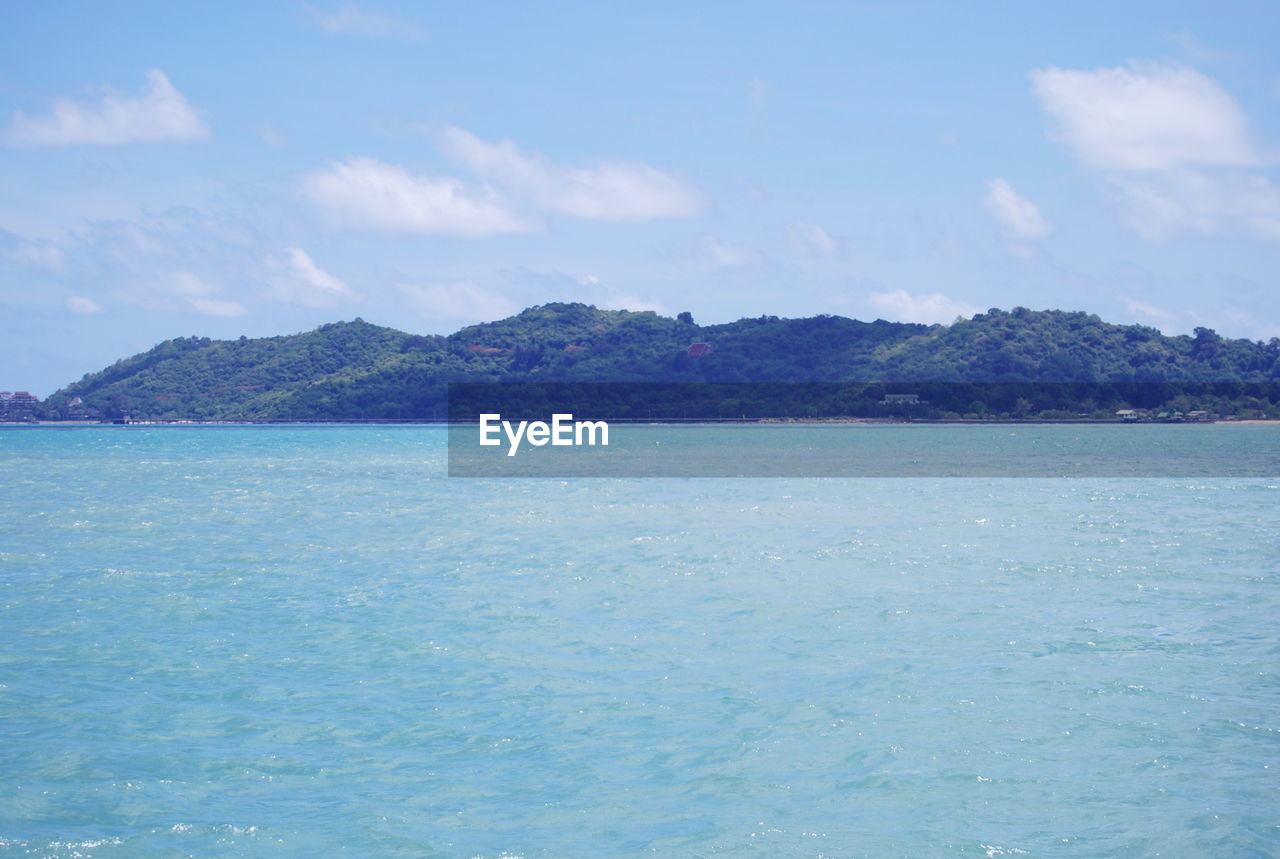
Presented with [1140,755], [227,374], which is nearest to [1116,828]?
[1140,755]

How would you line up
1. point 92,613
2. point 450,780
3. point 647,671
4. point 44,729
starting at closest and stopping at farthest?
1. point 450,780
2. point 44,729
3. point 647,671
4. point 92,613

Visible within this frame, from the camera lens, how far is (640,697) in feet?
35.2

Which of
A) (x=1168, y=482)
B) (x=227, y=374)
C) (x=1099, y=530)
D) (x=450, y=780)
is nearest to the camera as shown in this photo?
(x=450, y=780)

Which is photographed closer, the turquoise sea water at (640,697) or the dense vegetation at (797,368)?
the turquoise sea water at (640,697)

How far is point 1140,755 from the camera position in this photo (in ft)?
29.8

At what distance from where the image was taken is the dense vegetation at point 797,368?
138m

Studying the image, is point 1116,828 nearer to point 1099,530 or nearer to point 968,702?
point 968,702

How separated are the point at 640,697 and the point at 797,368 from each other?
444 feet

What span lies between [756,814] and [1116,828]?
94.2 inches

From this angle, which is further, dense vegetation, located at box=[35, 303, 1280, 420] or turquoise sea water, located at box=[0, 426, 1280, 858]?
dense vegetation, located at box=[35, 303, 1280, 420]

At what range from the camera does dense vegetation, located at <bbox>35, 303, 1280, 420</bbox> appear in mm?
137625

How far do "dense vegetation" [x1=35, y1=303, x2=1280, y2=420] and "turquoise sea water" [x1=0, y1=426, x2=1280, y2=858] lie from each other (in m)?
115

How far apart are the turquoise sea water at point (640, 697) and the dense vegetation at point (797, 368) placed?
379 ft

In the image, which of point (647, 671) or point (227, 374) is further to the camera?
point (227, 374)
